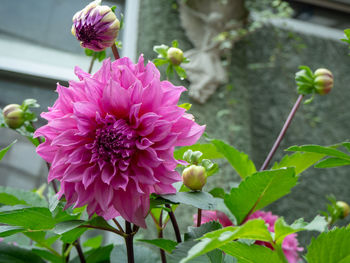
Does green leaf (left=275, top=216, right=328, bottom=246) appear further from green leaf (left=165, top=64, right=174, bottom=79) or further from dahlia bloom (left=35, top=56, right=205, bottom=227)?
green leaf (left=165, top=64, right=174, bottom=79)

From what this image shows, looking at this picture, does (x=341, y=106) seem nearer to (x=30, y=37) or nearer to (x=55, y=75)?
(x=55, y=75)

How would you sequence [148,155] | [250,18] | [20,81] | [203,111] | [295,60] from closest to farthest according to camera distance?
1. [148,155]
2. [20,81]
3. [203,111]
4. [250,18]
5. [295,60]

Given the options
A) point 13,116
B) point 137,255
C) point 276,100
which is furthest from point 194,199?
point 276,100

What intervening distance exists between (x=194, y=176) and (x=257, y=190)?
0.07m

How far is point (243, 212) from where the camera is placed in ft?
1.03

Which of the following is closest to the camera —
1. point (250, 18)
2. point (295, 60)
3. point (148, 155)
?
point (148, 155)

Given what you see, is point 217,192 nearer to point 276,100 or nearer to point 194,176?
point 194,176

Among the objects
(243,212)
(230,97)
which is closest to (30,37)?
(230,97)

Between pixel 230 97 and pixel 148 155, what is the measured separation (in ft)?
5.34

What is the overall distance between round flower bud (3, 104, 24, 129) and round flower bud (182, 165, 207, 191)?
0.21 metres

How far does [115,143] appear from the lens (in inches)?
8.9

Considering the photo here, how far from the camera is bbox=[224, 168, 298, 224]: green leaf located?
27cm

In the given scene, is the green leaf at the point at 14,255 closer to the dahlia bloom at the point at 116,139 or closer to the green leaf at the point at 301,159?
the dahlia bloom at the point at 116,139

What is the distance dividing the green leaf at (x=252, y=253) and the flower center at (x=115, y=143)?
88 millimetres
